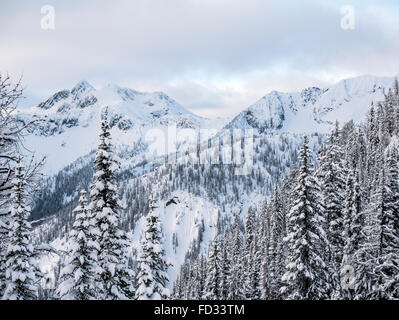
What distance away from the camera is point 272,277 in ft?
139

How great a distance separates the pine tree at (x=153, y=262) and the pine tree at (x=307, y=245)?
9171mm

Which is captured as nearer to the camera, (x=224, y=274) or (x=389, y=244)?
(x=389, y=244)

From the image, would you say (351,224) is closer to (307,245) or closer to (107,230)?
(307,245)

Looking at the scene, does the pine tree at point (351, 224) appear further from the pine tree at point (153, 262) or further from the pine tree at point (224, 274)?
Answer: the pine tree at point (153, 262)

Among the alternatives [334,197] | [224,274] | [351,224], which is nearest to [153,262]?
[224,274]

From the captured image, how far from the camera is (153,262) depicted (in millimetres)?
17562

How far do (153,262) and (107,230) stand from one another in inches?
125

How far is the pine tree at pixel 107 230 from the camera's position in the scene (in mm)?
16359

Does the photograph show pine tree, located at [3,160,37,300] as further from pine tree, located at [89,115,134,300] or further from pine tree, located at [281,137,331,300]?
pine tree, located at [281,137,331,300]

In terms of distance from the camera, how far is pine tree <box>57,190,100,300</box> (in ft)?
51.3

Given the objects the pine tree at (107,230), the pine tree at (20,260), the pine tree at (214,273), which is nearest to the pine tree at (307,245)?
the pine tree at (214,273)

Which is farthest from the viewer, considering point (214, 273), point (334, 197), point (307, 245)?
point (214, 273)
